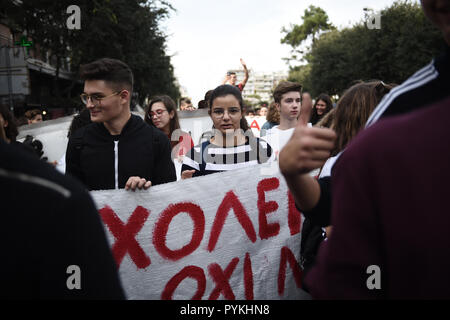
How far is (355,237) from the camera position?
2.40ft

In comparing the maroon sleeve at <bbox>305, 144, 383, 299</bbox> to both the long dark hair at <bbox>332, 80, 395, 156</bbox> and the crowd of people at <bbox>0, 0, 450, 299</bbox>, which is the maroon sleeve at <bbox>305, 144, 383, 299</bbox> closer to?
the crowd of people at <bbox>0, 0, 450, 299</bbox>

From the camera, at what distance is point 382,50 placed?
25547 millimetres

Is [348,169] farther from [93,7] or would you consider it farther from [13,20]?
[13,20]

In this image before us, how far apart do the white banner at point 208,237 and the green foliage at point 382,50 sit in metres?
19.7

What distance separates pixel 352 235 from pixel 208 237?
1.86 m

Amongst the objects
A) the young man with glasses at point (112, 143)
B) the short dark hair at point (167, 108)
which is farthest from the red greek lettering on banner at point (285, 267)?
the short dark hair at point (167, 108)

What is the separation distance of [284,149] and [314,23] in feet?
170

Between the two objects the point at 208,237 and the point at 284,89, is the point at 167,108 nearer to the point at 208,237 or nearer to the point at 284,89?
the point at 284,89

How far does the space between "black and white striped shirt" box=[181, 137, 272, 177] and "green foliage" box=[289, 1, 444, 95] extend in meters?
19.3

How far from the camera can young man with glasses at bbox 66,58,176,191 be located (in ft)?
8.71

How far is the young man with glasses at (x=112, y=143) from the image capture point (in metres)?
2.65

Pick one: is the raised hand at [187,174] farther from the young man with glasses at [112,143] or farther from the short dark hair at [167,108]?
the short dark hair at [167,108]

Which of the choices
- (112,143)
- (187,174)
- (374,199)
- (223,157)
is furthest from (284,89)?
(374,199)

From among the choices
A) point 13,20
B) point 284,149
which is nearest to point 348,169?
point 284,149
